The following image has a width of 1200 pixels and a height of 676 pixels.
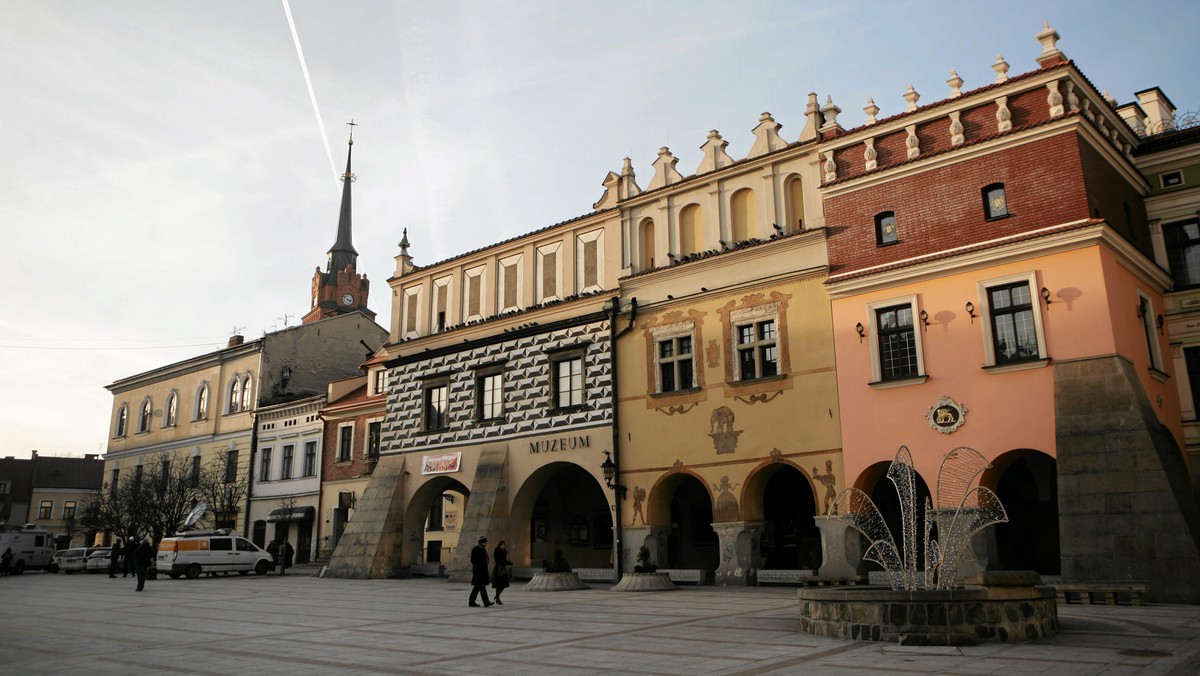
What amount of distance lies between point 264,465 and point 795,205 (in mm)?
31459

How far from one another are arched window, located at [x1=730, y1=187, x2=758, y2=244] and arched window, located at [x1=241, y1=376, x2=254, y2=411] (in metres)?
30.5

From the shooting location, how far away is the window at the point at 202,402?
4912cm

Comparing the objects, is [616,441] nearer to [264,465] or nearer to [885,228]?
[885,228]

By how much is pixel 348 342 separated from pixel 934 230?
1454 inches

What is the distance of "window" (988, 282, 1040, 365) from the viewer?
19938 millimetres

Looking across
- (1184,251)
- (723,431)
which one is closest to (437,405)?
(723,431)

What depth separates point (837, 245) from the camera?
77.0 feet

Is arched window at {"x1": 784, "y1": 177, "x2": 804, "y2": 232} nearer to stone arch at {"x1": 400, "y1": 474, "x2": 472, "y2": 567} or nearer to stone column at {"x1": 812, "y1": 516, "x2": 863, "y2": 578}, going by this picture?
stone column at {"x1": 812, "y1": 516, "x2": 863, "y2": 578}

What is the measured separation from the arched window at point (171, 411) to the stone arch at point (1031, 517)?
45409mm

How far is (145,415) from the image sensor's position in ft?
180

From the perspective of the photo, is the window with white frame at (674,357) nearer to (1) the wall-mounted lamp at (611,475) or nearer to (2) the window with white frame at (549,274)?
(1) the wall-mounted lamp at (611,475)

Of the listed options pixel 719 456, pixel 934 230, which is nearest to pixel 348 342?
pixel 719 456

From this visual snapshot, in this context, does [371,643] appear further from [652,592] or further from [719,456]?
[719,456]

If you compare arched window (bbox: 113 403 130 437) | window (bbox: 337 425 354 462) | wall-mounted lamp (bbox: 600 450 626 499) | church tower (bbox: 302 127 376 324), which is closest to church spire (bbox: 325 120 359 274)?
church tower (bbox: 302 127 376 324)
